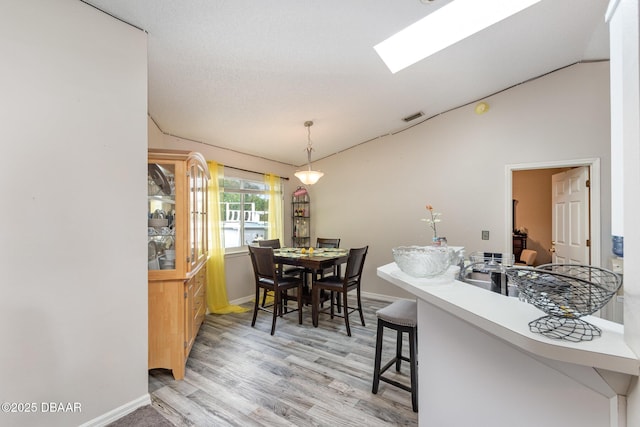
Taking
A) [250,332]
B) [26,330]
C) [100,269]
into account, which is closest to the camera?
[26,330]

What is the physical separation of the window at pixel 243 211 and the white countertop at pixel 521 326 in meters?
3.46

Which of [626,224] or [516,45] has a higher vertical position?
[516,45]

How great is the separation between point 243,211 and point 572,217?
451cm

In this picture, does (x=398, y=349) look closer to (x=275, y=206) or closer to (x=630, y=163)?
(x=630, y=163)

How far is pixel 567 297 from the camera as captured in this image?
0.76m

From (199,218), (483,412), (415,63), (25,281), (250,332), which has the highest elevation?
(415,63)

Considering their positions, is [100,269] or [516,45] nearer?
[100,269]

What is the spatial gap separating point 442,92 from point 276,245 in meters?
3.08

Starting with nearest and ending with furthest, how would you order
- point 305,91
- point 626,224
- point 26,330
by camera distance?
point 626,224, point 26,330, point 305,91

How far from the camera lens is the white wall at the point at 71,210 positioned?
1425 mm

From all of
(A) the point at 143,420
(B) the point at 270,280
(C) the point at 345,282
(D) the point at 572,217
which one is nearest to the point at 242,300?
(B) the point at 270,280

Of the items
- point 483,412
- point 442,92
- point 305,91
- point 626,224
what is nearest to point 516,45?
point 442,92

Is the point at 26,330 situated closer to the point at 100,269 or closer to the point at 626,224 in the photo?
the point at 100,269

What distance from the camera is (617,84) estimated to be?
80 cm
